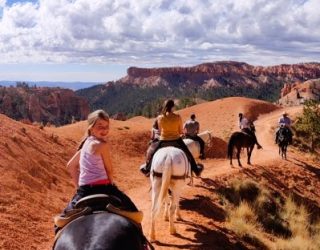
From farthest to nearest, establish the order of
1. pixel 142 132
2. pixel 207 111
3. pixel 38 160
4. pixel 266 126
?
pixel 207 111 < pixel 266 126 < pixel 142 132 < pixel 38 160

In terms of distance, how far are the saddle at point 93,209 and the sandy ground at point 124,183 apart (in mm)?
4669

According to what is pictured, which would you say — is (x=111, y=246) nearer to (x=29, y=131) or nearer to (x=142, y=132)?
(x=29, y=131)

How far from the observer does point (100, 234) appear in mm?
5500

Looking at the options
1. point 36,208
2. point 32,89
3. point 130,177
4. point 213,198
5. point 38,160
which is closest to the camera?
point 36,208

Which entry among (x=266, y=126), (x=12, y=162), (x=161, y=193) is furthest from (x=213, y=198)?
(x=266, y=126)

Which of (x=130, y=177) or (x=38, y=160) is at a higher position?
(x=38, y=160)

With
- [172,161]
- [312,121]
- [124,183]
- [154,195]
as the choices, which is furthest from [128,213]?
[312,121]

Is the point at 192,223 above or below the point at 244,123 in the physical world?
below

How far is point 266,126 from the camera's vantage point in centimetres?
4447

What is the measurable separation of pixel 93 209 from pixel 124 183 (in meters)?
15.4

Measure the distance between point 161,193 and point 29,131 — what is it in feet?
48.5

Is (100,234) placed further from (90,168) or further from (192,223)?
(192,223)

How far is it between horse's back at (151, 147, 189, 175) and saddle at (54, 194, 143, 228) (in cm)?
429

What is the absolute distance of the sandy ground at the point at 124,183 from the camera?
11930mm
